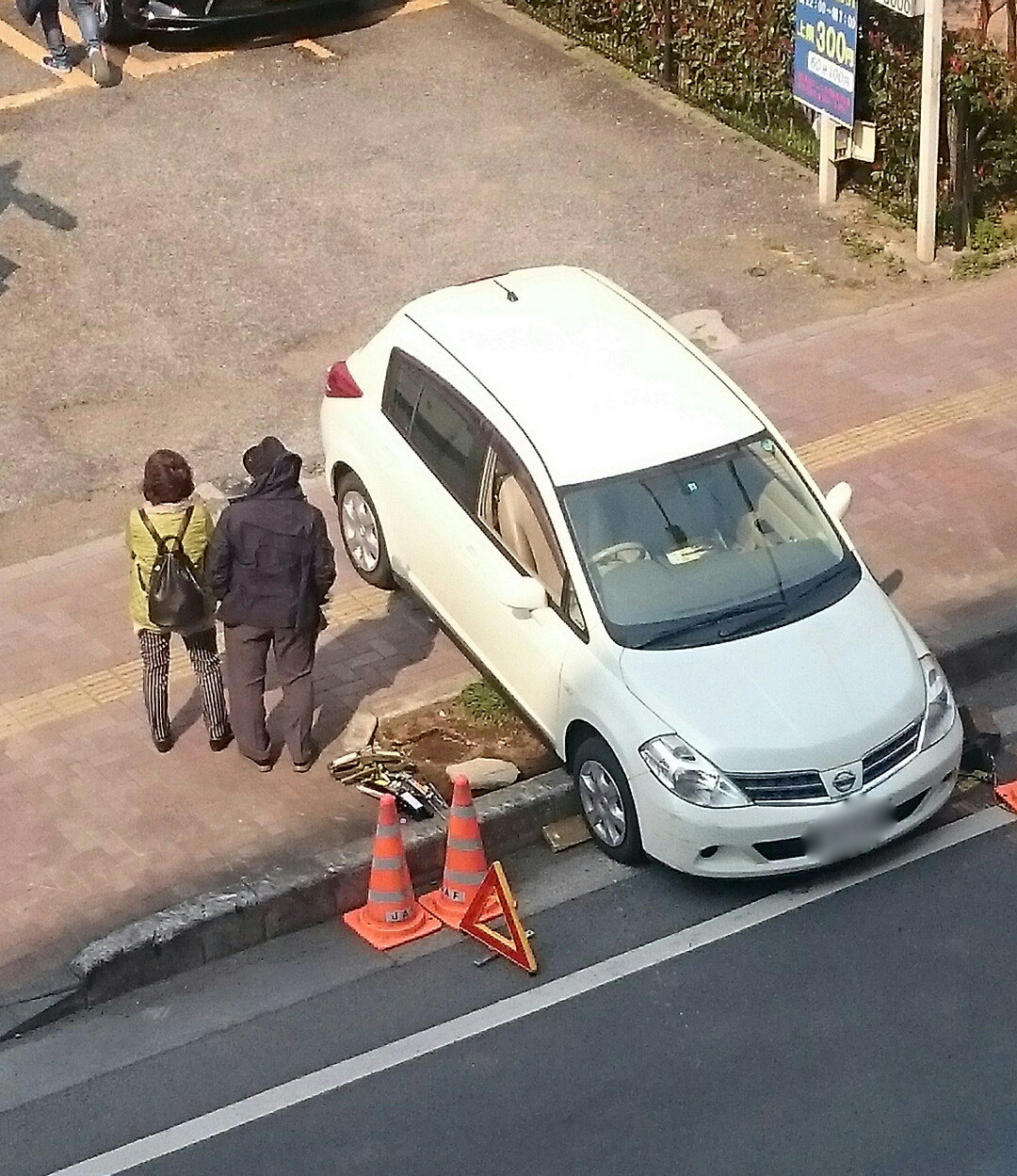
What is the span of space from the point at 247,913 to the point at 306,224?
7.39 meters

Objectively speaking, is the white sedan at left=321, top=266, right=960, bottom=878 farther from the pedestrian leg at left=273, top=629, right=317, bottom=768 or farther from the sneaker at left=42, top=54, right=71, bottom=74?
the sneaker at left=42, top=54, right=71, bottom=74

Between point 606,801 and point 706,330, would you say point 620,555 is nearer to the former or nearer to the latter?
point 606,801

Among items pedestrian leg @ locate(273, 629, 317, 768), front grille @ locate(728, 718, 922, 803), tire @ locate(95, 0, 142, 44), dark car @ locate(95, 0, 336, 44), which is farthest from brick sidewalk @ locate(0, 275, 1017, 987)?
tire @ locate(95, 0, 142, 44)

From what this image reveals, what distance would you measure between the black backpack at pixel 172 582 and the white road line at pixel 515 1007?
2.18 m

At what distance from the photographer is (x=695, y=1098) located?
7137 millimetres

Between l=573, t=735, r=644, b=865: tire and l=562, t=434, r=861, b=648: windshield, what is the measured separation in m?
0.48

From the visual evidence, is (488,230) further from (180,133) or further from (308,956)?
(308,956)

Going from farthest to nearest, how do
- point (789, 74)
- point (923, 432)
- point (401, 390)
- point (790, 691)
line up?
point (789, 74)
point (923, 432)
point (401, 390)
point (790, 691)

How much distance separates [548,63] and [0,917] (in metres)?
10.3

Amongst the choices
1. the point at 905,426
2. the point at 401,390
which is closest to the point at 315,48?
the point at 905,426

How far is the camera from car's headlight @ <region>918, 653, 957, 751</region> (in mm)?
8203

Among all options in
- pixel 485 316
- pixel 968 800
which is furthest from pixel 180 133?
pixel 968 800

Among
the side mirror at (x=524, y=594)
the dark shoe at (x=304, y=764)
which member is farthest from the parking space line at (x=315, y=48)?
the side mirror at (x=524, y=594)

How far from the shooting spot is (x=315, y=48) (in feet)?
55.8
